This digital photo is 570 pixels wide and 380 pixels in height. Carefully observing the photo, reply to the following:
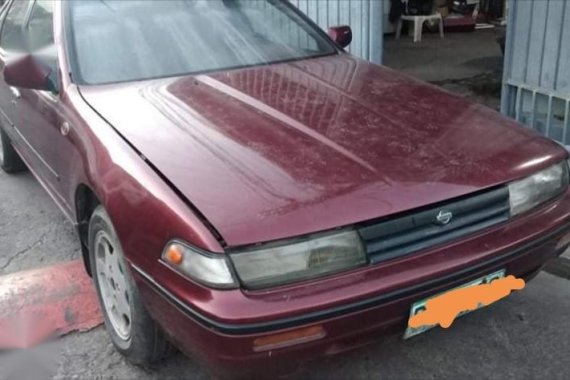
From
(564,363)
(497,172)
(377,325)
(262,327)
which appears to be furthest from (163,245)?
(564,363)

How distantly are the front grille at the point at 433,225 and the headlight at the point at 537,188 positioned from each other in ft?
0.16

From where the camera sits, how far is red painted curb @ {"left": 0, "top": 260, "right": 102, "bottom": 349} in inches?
112

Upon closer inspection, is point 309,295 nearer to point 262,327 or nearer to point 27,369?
point 262,327

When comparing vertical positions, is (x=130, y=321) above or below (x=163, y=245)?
below

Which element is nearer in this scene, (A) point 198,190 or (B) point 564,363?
(A) point 198,190

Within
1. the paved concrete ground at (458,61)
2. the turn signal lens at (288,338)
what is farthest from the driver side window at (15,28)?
the paved concrete ground at (458,61)

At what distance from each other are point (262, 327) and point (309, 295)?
17cm

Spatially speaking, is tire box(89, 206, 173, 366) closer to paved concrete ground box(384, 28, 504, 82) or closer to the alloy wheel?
the alloy wheel

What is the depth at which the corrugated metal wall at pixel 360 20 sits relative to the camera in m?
5.59

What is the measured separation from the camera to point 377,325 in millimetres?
2010

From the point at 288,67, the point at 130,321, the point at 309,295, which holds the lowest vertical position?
the point at 130,321

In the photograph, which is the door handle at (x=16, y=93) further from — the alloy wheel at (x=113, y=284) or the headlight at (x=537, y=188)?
the headlight at (x=537, y=188)

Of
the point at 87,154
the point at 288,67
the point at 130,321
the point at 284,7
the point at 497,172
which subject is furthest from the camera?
the point at 284,7

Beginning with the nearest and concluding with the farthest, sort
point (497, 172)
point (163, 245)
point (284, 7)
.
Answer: point (163, 245) → point (497, 172) → point (284, 7)
